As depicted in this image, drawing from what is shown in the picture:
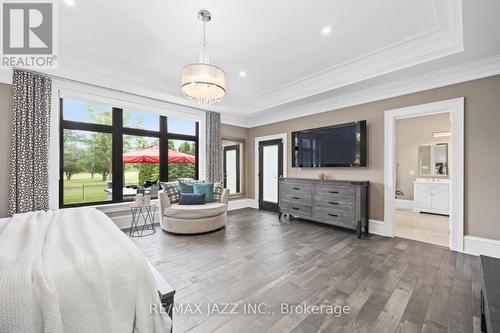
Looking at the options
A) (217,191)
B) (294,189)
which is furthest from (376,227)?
(217,191)

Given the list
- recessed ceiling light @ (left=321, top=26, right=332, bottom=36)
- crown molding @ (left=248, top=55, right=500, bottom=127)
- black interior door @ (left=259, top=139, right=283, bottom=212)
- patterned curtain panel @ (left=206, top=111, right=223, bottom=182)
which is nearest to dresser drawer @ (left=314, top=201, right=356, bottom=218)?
black interior door @ (left=259, top=139, right=283, bottom=212)

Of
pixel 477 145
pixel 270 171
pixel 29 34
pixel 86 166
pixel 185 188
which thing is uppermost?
pixel 29 34

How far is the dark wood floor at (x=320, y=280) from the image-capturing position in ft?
5.45

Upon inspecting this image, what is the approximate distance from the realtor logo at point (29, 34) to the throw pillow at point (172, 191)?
262cm

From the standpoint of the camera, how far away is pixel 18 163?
10.1ft

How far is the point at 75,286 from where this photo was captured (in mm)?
1020

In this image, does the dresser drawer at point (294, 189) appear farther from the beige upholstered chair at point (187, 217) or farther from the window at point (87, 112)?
the window at point (87, 112)

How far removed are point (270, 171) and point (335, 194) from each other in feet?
7.58

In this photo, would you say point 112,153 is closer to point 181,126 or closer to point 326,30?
point 181,126

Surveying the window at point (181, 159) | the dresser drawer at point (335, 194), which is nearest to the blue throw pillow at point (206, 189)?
the window at point (181, 159)

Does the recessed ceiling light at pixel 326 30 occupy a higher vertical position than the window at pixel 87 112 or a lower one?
higher

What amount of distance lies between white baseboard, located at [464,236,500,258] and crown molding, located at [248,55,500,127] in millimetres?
2307

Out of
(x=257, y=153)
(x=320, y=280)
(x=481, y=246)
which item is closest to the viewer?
(x=320, y=280)

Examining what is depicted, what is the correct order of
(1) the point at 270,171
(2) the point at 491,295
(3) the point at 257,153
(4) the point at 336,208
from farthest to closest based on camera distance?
(3) the point at 257,153 → (1) the point at 270,171 → (4) the point at 336,208 → (2) the point at 491,295
